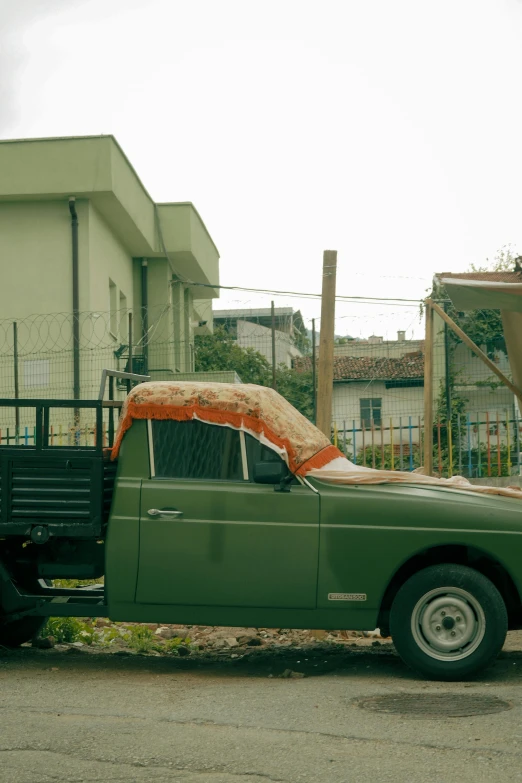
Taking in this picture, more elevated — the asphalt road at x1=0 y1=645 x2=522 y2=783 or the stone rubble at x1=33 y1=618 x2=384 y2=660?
the asphalt road at x1=0 y1=645 x2=522 y2=783

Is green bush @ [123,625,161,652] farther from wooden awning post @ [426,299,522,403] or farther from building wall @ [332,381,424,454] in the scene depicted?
building wall @ [332,381,424,454]

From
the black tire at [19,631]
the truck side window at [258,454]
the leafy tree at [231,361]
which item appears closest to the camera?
the truck side window at [258,454]

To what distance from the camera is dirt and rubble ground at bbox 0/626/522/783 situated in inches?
176

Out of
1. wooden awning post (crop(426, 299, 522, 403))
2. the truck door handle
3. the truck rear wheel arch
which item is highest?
wooden awning post (crop(426, 299, 522, 403))

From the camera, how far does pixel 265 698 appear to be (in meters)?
5.94

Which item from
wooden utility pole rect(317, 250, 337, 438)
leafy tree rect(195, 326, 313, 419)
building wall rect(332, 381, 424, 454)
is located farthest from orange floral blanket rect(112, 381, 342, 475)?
leafy tree rect(195, 326, 313, 419)

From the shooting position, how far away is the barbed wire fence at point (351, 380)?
13203mm

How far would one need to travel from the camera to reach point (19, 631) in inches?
310

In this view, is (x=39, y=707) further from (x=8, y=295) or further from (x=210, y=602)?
(x=8, y=295)

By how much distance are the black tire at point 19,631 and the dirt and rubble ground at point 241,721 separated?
159 millimetres

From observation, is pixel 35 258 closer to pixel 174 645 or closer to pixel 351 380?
pixel 351 380

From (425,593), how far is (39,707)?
94.7 inches

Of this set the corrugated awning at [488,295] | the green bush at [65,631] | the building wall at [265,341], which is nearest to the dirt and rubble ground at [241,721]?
the green bush at [65,631]

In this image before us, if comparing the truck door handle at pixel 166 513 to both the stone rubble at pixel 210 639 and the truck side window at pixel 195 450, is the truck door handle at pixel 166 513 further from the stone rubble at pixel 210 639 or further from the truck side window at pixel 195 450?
the stone rubble at pixel 210 639
